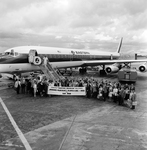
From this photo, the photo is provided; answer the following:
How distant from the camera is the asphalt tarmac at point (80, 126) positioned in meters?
6.85

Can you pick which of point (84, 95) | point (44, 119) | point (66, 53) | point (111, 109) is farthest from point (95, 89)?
point (66, 53)

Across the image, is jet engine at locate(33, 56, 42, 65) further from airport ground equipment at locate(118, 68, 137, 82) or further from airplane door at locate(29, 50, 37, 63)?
airport ground equipment at locate(118, 68, 137, 82)

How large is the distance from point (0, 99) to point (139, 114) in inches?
381

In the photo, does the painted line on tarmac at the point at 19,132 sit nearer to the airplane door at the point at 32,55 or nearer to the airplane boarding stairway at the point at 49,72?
the airplane boarding stairway at the point at 49,72

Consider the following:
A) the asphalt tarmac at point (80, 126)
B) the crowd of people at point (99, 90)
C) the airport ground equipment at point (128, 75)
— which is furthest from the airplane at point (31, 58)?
the airport ground equipment at point (128, 75)

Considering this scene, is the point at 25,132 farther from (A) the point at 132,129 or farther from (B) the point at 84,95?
(B) the point at 84,95

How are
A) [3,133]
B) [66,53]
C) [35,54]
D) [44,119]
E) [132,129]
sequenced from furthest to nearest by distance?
[66,53]
[35,54]
[44,119]
[132,129]
[3,133]

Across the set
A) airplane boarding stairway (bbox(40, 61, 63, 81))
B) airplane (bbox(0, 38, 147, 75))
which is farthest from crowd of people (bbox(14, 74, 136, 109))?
airplane (bbox(0, 38, 147, 75))

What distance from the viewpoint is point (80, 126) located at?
28.3ft

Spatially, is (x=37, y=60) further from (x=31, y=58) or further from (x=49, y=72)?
(x=49, y=72)

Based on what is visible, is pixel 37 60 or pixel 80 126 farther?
pixel 37 60

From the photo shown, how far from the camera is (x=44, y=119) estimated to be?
9508 millimetres

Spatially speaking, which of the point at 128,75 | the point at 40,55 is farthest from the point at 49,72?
the point at 128,75

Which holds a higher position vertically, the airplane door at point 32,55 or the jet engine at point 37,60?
the airplane door at point 32,55
